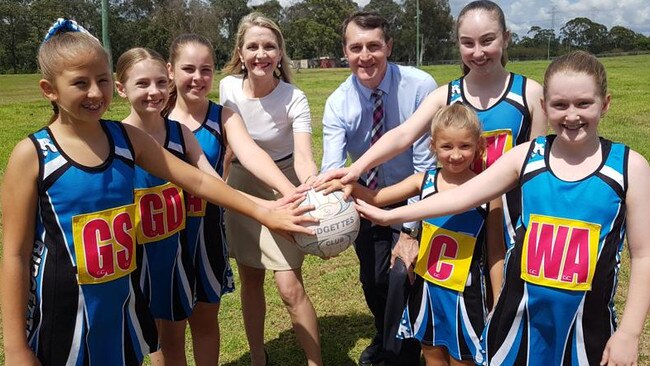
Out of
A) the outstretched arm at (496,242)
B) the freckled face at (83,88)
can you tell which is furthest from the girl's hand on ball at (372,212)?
the freckled face at (83,88)

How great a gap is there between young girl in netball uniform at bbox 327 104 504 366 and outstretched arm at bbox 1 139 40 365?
1.93 m

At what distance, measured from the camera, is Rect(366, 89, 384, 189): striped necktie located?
4201 mm

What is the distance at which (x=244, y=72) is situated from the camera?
14.3 feet

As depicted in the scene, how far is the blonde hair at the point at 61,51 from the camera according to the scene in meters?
2.53

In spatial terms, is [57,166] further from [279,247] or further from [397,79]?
[397,79]

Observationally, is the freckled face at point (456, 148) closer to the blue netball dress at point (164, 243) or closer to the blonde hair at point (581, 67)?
the blonde hair at point (581, 67)

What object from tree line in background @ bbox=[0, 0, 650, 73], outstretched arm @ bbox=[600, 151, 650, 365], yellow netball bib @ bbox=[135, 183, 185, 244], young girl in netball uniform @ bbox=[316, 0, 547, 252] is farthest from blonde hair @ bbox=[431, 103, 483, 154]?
tree line in background @ bbox=[0, 0, 650, 73]

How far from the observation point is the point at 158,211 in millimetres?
3309

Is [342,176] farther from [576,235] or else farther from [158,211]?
[576,235]

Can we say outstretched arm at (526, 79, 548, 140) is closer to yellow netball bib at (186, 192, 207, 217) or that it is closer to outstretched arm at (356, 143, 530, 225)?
outstretched arm at (356, 143, 530, 225)

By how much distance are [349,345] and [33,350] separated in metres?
2.79

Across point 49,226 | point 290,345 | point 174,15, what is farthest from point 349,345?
point 174,15

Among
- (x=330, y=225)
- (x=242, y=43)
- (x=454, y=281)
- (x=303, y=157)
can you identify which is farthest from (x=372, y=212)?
(x=242, y=43)

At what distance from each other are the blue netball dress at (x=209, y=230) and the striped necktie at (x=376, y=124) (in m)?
1.10
